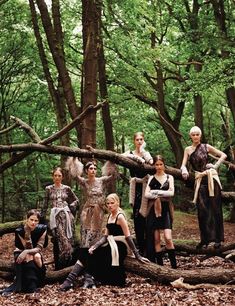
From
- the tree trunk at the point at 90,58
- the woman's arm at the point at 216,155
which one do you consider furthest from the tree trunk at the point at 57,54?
the woman's arm at the point at 216,155

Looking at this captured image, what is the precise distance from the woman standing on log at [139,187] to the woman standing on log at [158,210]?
0.79ft

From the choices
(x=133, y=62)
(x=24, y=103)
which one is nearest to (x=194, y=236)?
(x=133, y=62)

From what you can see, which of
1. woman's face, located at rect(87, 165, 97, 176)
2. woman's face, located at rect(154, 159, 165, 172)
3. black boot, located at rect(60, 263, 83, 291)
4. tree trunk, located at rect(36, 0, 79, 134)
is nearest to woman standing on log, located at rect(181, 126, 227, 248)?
woman's face, located at rect(154, 159, 165, 172)

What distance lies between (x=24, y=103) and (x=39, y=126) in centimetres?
155

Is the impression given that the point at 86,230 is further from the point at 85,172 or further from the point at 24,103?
the point at 24,103

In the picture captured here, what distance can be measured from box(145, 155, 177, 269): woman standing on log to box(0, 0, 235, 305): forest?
1.21 meters

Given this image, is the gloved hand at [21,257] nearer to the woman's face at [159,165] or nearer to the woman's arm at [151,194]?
the woman's arm at [151,194]

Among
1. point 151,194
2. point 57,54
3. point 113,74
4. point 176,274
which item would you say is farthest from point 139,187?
point 113,74

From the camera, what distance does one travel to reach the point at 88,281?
6406 mm

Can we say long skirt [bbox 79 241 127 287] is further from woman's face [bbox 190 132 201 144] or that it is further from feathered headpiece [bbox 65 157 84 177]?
woman's face [bbox 190 132 201 144]

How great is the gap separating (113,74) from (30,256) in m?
10.7

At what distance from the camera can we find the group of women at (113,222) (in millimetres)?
6520

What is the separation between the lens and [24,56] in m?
16.6

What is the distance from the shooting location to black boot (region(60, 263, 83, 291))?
630cm
